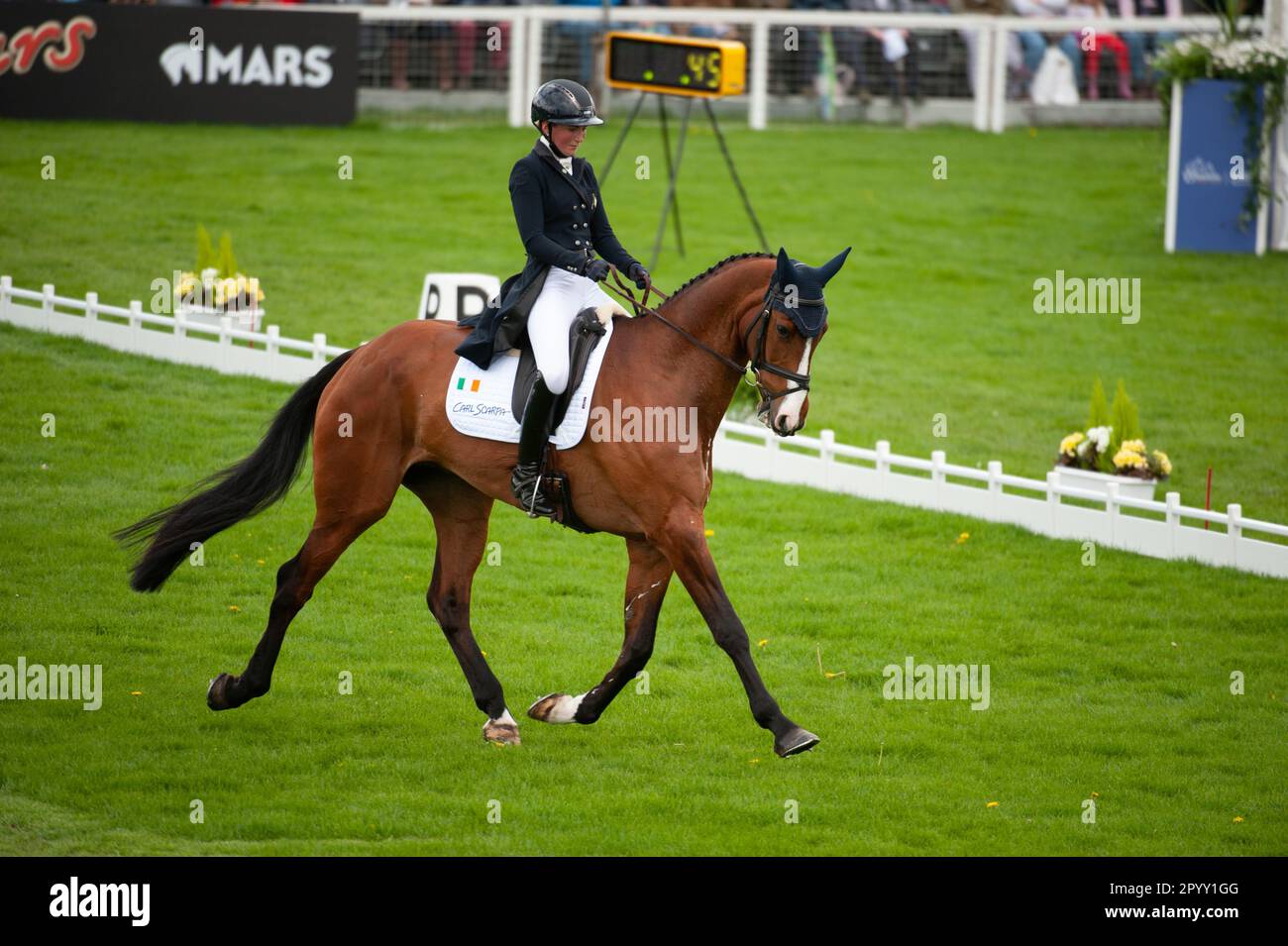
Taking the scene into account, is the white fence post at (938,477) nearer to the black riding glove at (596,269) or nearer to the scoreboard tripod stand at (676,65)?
the scoreboard tripod stand at (676,65)

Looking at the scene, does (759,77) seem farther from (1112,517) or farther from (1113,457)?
(1112,517)

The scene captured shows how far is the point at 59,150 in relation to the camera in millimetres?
23906

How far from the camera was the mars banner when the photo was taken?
23.7 meters

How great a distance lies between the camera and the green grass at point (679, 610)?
26.3ft

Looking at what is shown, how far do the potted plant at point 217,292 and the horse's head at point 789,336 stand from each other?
33.4 ft

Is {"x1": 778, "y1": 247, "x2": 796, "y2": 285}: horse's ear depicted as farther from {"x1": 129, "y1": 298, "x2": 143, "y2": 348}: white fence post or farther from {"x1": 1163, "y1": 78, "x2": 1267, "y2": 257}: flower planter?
{"x1": 1163, "y1": 78, "x2": 1267, "y2": 257}: flower planter

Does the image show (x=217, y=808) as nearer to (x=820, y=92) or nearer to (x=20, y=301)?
(x=20, y=301)

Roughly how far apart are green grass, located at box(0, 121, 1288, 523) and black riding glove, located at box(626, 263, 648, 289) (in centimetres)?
746

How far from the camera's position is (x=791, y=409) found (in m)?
7.95

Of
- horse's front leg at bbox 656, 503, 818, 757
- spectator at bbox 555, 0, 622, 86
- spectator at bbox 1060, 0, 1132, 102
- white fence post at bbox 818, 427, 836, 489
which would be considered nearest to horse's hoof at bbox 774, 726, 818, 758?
horse's front leg at bbox 656, 503, 818, 757

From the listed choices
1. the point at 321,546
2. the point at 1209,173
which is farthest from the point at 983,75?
the point at 321,546

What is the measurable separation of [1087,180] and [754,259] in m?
19.8

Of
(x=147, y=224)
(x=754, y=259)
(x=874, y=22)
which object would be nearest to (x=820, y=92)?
(x=874, y=22)

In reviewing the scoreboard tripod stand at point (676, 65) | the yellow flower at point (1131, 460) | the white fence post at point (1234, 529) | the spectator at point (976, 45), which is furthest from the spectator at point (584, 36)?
the white fence post at point (1234, 529)
